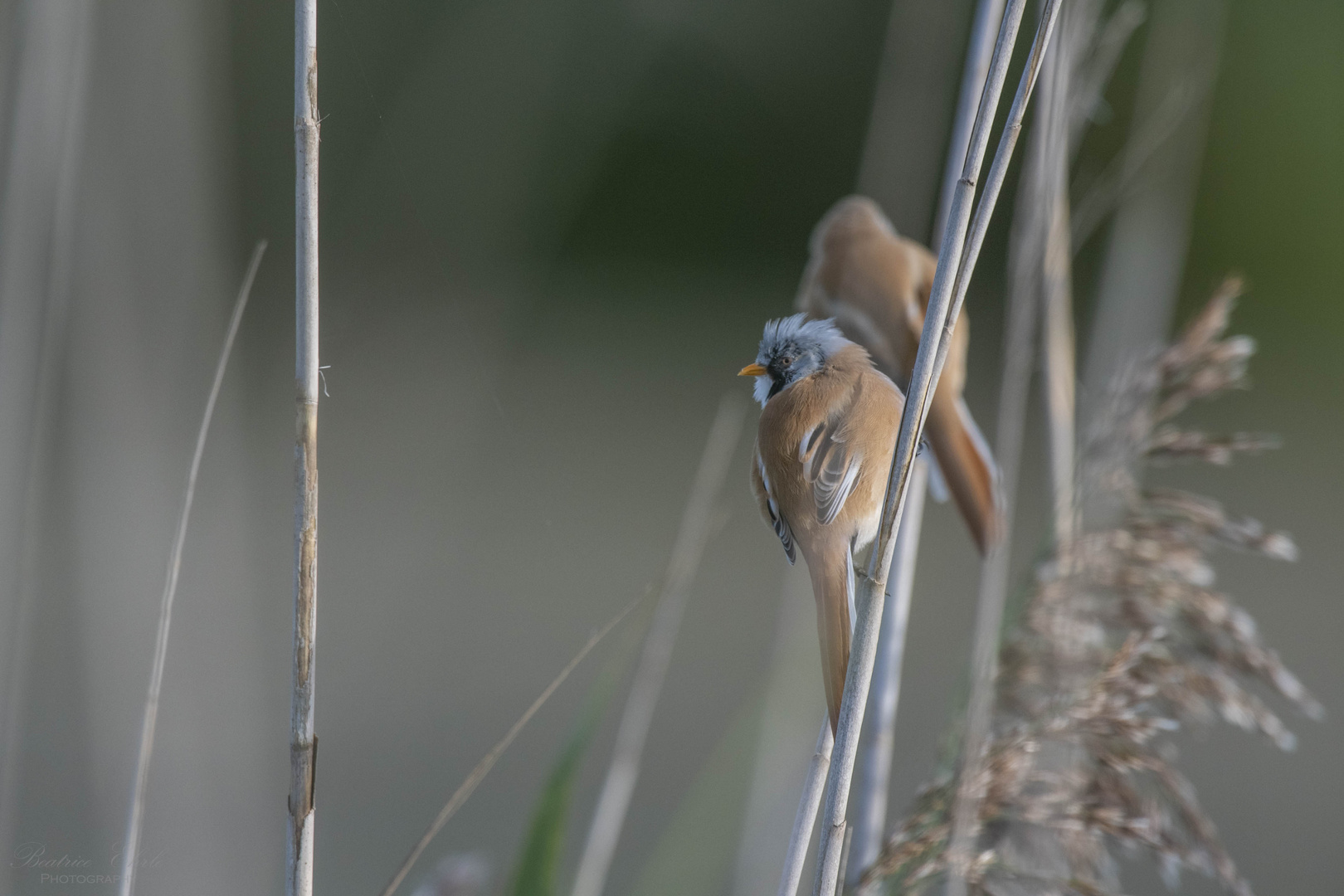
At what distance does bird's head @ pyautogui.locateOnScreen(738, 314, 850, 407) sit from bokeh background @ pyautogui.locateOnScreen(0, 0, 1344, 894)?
18 centimetres

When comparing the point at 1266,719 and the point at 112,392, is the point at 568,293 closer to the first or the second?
the point at 112,392

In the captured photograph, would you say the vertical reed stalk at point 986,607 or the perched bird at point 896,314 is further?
the perched bird at point 896,314

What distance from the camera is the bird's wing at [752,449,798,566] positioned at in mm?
609

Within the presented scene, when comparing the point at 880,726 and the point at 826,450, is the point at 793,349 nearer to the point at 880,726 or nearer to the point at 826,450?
the point at 826,450

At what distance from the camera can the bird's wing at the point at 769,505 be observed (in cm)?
61

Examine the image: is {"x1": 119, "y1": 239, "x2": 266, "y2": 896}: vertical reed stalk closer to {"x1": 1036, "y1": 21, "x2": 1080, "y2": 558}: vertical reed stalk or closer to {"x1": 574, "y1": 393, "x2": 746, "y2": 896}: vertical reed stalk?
{"x1": 574, "y1": 393, "x2": 746, "y2": 896}: vertical reed stalk

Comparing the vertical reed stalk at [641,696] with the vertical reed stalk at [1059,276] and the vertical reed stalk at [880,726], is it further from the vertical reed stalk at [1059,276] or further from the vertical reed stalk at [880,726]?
the vertical reed stalk at [1059,276]

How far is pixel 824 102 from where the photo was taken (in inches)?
143

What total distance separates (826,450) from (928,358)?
0.28ft

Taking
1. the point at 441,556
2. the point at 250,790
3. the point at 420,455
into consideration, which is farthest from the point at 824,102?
the point at 250,790

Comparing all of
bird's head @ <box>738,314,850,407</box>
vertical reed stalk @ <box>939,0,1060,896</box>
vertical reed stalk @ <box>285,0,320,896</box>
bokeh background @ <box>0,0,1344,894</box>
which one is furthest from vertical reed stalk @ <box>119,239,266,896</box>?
vertical reed stalk @ <box>939,0,1060,896</box>
